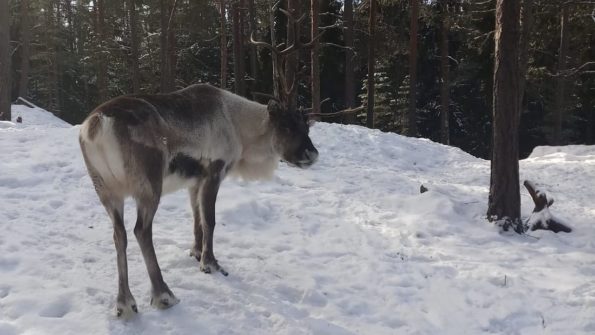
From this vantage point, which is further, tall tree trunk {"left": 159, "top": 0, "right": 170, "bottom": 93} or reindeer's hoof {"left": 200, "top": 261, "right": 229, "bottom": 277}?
tall tree trunk {"left": 159, "top": 0, "right": 170, "bottom": 93}

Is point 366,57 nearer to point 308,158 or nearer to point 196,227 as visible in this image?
point 308,158

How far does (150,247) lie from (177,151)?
0.84 meters

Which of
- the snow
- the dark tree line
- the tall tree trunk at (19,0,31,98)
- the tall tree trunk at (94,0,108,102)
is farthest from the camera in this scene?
the tall tree trunk at (19,0,31,98)

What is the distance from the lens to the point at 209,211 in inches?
195

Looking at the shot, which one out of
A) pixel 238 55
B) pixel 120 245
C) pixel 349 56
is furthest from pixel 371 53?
pixel 120 245

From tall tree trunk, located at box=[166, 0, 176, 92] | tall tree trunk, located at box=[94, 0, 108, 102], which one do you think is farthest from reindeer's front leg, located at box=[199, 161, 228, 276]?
tall tree trunk, located at box=[94, 0, 108, 102]

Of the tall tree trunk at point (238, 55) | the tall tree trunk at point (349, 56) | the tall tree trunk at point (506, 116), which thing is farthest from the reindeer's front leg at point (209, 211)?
the tall tree trunk at point (238, 55)

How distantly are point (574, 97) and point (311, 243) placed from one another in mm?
24527

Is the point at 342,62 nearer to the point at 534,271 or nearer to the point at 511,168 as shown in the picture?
the point at 511,168

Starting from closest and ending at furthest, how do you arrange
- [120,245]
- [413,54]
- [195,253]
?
[120,245] → [195,253] → [413,54]

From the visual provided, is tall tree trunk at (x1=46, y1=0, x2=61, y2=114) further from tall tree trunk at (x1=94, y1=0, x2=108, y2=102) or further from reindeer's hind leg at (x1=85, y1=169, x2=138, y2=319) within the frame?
reindeer's hind leg at (x1=85, y1=169, x2=138, y2=319)

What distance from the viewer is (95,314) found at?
3.82 meters

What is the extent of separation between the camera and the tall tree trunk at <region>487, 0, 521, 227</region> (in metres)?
6.63

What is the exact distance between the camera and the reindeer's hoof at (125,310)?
12.4 feet
